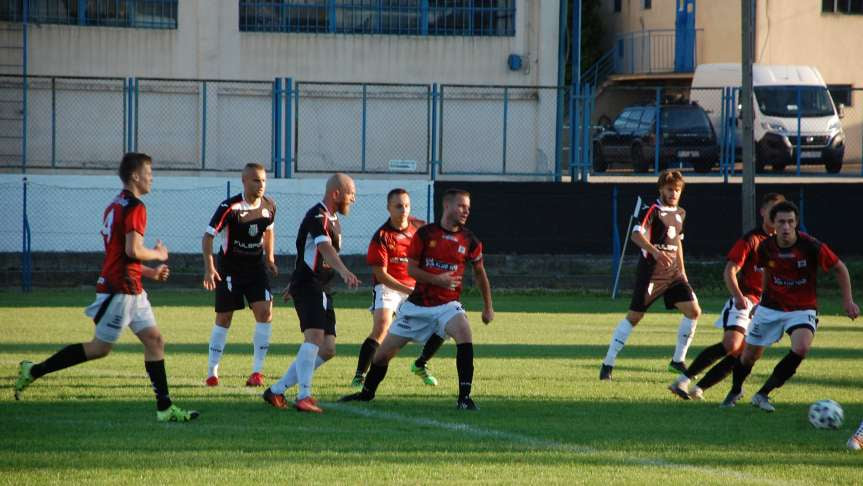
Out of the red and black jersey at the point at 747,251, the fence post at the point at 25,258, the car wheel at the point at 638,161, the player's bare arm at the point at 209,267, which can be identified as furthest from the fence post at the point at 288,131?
the red and black jersey at the point at 747,251

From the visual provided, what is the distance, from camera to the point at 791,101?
31797 mm

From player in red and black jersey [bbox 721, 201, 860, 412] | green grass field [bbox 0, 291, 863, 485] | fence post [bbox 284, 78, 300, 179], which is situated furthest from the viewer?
fence post [bbox 284, 78, 300, 179]

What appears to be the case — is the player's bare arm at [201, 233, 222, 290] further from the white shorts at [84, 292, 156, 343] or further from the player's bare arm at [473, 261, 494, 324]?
the player's bare arm at [473, 261, 494, 324]

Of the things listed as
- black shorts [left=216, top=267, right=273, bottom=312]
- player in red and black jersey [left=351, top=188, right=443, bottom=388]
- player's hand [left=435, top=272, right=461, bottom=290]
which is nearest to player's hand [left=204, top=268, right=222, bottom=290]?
black shorts [left=216, top=267, right=273, bottom=312]

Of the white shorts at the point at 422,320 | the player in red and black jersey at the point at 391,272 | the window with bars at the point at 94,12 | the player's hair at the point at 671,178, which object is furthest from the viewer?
the window with bars at the point at 94,12

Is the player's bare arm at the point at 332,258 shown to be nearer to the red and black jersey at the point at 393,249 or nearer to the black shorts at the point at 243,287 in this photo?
the red and black jersey at the point at 393,249

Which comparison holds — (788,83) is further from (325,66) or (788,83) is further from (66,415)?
(66,415)

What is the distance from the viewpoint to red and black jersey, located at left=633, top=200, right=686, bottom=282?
12.5 meters

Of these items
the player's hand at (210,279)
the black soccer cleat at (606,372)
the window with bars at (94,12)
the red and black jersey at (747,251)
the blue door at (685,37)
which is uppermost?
the blue door at (685,37)

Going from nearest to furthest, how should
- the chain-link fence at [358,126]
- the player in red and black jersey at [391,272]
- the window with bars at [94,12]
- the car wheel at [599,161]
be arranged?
the player in red and black jersey at [391,272] → the chain-link fence at [358,126] → the window with bars at [94,12] → the car wheel at [599,161]

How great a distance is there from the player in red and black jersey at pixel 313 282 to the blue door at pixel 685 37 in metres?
35.8

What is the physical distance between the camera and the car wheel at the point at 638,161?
100ft

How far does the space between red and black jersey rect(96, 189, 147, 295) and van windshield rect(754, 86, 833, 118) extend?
25.1 metres

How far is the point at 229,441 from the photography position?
831 cm
